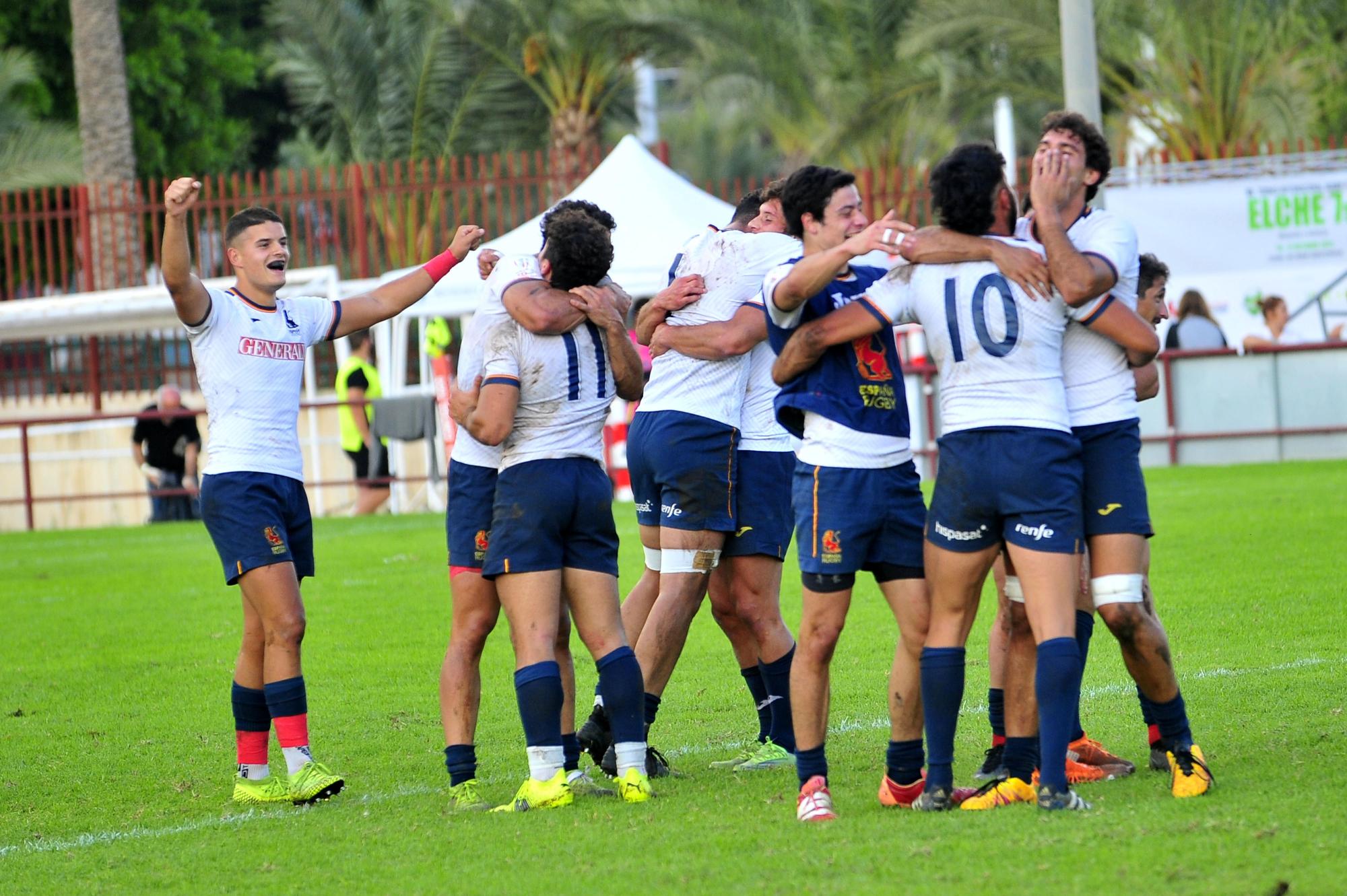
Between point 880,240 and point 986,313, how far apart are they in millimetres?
407

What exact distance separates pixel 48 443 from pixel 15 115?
31.7 ft

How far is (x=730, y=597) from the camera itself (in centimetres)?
679

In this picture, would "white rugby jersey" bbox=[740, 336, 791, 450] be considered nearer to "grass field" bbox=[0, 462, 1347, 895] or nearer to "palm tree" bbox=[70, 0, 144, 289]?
"grass field" bbox=[0, 462, 1347, 895]

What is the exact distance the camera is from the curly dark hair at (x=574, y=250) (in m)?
5.91

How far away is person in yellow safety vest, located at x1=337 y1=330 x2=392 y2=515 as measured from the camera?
1917cm

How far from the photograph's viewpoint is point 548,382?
592cm

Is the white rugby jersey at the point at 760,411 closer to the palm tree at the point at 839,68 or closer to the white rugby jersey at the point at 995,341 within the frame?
the white rugby jersey at the point at 995,341

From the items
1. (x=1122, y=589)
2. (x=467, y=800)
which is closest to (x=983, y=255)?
(x=1122, y=589)

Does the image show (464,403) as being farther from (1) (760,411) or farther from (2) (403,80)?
(2) (403,80)

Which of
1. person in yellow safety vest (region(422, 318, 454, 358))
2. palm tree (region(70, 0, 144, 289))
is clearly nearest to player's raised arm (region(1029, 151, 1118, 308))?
person in yellow safety vest (region(422, 318, 454, 358))

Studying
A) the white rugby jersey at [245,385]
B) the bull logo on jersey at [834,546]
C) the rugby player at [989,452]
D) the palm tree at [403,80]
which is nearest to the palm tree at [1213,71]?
the palm tree at [403,80]

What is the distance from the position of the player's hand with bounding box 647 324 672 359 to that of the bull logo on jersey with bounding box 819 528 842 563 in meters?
1.34

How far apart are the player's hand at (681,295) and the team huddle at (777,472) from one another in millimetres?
24

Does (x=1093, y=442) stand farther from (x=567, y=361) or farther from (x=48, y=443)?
(x=48, y=443)
